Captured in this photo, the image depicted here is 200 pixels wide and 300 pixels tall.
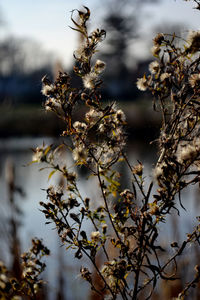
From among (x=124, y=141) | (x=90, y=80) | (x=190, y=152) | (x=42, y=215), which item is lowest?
(x=190, y=152)

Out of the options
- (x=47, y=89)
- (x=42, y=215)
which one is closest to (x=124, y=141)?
(x=47, y=89)

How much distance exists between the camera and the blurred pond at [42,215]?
3.59 metres

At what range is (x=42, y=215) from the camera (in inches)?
282

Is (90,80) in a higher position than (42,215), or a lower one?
lower

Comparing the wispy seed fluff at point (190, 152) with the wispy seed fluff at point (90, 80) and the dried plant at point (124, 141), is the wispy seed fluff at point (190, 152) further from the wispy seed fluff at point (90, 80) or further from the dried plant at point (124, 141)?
the wispy seed fluff at point (90, 80)

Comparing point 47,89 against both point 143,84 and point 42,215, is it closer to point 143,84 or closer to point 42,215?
point 143,84

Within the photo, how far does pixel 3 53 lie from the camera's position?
26219 mm

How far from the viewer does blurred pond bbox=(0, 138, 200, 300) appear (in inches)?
141

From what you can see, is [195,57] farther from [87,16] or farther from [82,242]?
[82,242]

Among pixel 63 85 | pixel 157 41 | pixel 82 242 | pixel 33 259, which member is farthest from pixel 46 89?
pixel 33 259

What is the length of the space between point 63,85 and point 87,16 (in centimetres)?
20

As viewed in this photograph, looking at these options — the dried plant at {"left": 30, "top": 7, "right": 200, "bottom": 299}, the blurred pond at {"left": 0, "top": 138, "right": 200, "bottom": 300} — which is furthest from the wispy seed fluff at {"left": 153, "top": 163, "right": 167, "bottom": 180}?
the blurred pond at {"left": 0, "top": 138, "right": 200, "bottom": 300}

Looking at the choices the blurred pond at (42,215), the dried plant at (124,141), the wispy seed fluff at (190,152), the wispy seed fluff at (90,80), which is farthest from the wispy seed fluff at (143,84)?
the blurred pond at (42,215)

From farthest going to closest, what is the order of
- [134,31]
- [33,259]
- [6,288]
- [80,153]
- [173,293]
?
1. [134,31]
2. [173,293]
3. [33,259]
4. [80,153]
5. [6,288]
